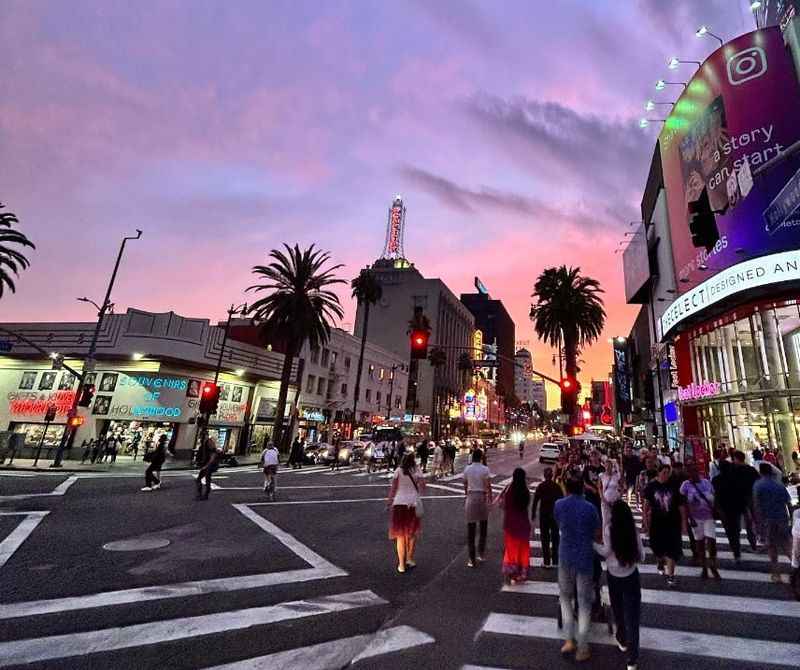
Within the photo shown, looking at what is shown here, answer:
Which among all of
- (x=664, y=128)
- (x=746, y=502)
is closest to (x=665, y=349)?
(x=664, y=128)

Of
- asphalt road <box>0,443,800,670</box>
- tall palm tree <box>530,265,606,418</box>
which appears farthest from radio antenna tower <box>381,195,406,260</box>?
asphalt road <box>0,443,800,670</box>

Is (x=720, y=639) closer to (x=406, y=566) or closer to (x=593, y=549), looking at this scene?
(x=593, y=549)

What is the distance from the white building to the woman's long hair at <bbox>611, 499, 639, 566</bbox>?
37454mm

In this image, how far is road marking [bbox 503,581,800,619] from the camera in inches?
240

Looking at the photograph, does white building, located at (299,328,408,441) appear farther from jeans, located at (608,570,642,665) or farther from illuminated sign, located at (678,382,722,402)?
jeans, located at (608,570,642,665)

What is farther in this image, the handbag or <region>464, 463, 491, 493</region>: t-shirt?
<region>464, 463, 491, 493</region>: t-shirt

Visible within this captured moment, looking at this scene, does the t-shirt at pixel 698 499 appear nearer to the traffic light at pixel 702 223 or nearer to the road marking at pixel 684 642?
the road marking at pixel 684 642

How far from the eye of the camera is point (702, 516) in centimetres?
776

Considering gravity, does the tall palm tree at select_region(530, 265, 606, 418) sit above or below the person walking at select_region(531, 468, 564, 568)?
above

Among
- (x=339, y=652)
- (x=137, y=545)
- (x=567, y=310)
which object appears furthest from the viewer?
(x=567, y=310)

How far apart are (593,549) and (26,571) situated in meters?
8.77

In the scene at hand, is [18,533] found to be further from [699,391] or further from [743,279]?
[699,391]

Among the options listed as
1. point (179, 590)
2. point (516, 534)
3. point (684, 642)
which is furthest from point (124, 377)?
point (684, 642)

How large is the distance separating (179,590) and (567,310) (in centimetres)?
4256
